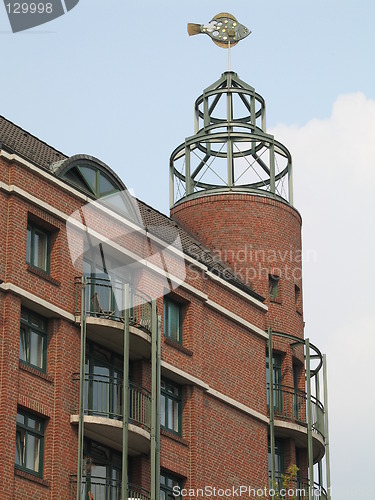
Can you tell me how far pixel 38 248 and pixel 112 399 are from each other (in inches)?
192

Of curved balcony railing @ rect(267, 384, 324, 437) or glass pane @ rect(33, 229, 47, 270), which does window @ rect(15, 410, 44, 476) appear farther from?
curved balcony railing @ rect(267, 384, 324, 437)

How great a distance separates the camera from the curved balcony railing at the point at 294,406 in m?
49.4

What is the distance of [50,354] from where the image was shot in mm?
40188

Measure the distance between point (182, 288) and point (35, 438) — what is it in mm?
8755

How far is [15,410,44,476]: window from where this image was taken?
3831 centimetres

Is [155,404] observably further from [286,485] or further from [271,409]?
[271,409]

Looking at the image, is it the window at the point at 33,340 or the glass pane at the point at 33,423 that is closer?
the glass pane at the point at 33,423

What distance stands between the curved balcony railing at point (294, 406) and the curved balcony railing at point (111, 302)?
8.00 metres

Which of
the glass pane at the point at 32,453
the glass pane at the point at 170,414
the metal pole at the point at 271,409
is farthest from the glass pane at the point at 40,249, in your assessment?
the metal pole at the point at 271,409

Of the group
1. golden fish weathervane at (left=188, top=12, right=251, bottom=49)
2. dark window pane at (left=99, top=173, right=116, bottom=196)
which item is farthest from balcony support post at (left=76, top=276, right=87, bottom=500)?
golden fish weathervane at (left=188, top=12, right=251, bottom=49)

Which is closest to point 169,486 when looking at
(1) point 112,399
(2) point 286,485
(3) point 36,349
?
(1) point 112,399

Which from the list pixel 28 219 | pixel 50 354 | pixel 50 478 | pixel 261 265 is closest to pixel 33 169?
pixel 28 219

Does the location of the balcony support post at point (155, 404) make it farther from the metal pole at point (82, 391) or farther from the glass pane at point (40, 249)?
the glass pane at point (40, 249)

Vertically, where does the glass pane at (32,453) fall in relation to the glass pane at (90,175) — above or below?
below
